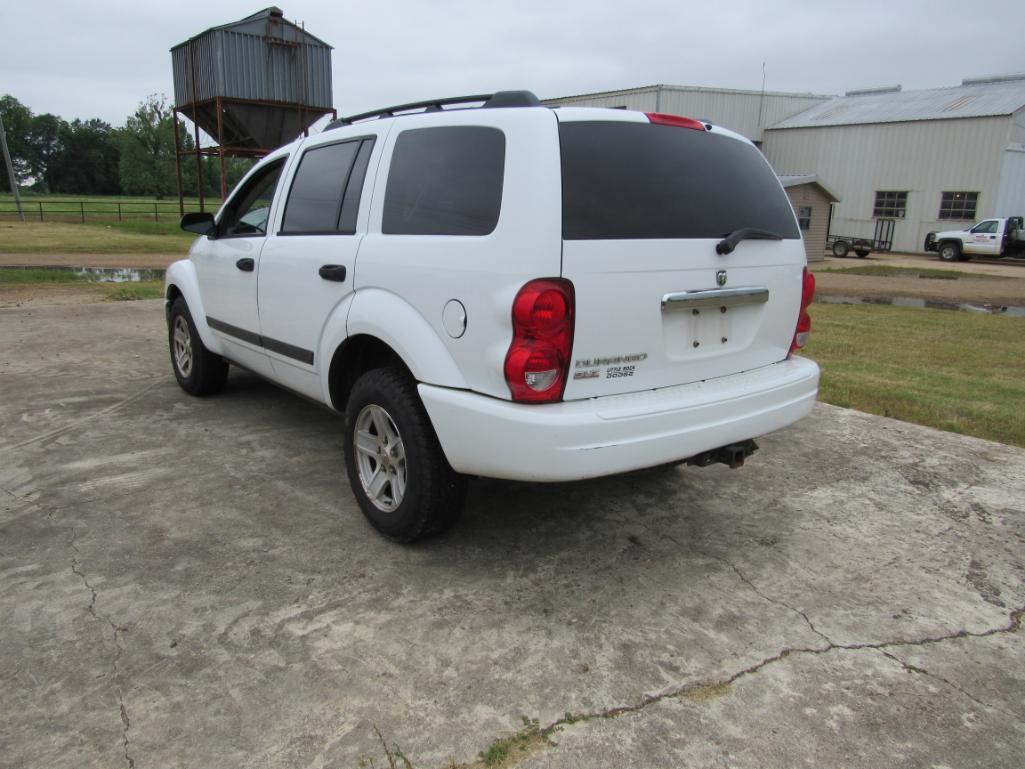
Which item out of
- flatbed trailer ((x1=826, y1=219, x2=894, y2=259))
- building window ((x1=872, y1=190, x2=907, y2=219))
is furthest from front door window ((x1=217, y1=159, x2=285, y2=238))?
building window ((x1=872, y1=190, x2=907, y2=219))

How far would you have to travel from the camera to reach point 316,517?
11.9ft

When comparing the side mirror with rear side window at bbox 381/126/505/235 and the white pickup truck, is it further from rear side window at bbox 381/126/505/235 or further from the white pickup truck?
the white pickup truck

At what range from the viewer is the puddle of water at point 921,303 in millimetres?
13750

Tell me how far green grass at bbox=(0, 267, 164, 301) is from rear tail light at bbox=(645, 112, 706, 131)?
9998mm

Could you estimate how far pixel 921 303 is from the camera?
575 inches

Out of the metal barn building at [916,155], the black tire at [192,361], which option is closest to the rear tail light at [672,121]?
the black tire at [192,361]

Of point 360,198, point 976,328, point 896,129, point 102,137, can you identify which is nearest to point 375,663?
point 360,198

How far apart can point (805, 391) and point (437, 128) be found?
2062 millimetres

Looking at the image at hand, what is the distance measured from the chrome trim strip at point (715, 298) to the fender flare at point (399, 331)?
884 mm

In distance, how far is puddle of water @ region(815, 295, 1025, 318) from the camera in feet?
45.1

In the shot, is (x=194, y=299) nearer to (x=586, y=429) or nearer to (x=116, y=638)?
(x=116, y=638)

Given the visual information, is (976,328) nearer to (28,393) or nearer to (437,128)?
(437,128)

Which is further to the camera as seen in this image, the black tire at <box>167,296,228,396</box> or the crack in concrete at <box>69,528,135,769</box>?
the black tire at <box>167,296,228,396</box>

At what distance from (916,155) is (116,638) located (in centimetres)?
3661
